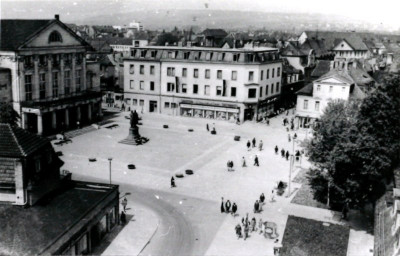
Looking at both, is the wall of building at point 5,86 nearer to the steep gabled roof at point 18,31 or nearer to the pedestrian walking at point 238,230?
the steep gabled roof at point 18,31

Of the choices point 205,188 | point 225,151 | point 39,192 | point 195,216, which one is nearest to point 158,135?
point 225,151

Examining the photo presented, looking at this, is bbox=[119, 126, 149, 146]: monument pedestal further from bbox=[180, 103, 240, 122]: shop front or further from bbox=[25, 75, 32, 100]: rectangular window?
bbox=[180, 103, 240, 122]: shop front

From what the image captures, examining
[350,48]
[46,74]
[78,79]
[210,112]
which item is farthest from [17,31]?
[350,48]

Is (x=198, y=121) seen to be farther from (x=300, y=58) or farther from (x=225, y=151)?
(x=300, y=58)

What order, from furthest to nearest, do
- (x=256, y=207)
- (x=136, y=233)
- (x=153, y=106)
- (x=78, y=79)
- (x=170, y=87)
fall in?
(x=153, y=106) → (x=170, y=87) → (x=78, y=79) → (x=256, y=207) → (x=136, y=233)

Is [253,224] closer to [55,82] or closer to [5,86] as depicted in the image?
[5,86]

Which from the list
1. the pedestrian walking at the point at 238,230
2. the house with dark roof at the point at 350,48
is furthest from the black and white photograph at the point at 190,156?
the house with dark roof at the point at 350,48
